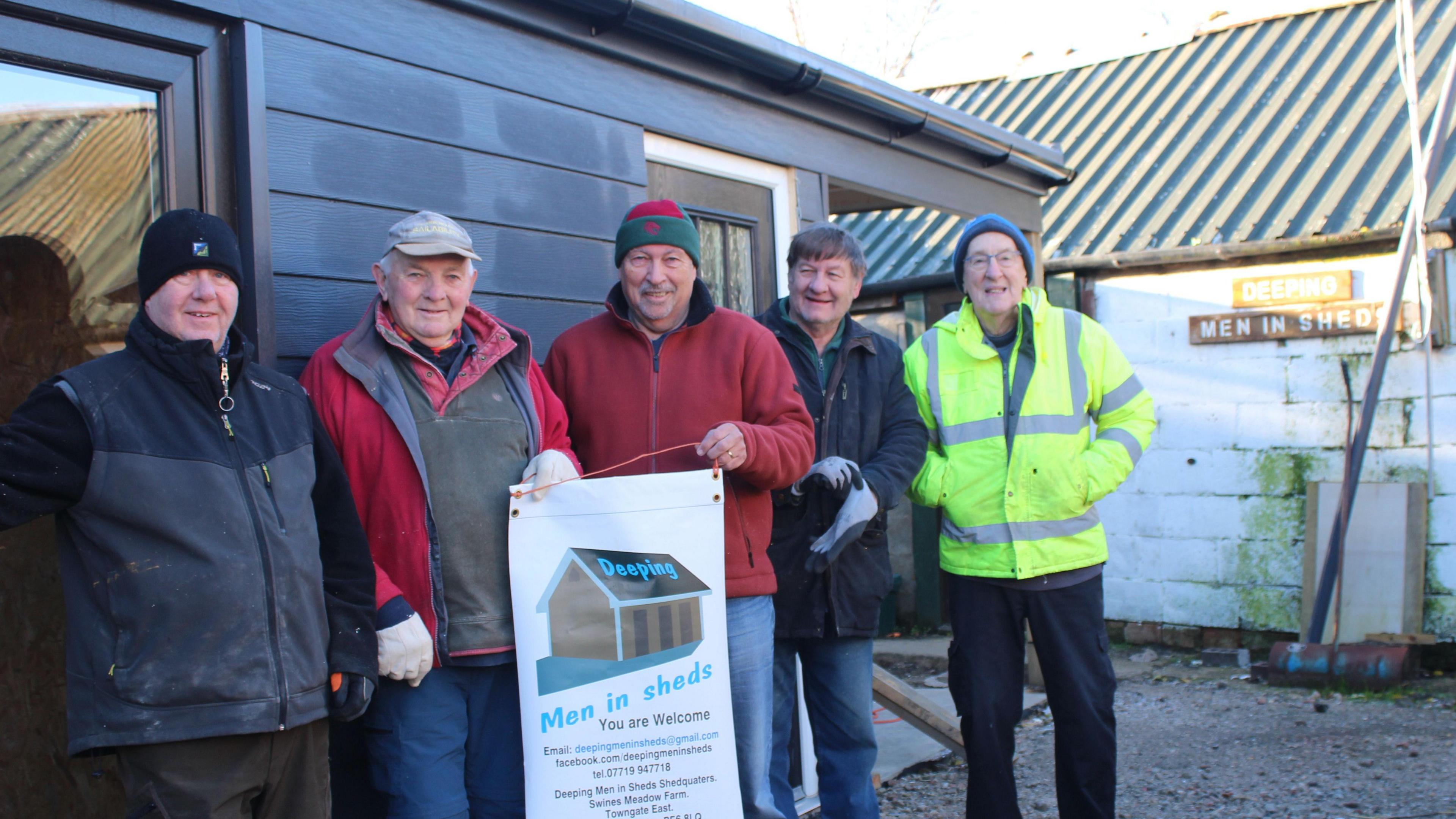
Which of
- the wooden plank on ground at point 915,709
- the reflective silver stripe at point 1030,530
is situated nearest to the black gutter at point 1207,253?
the wooden plank on ground at point 915,709

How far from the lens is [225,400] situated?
6.20 feet

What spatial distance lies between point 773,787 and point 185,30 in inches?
94.8

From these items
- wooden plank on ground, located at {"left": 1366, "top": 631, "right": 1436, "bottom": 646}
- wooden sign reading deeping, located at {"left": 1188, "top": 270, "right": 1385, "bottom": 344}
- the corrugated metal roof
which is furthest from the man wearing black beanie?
the corrugated metal roof

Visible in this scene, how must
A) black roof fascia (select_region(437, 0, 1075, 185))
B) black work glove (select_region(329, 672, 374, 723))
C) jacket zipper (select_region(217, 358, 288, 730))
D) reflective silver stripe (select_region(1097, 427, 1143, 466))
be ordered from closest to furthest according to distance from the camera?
jacket zipper (select_region(217, 358, 288, 730))
black work glove (select_region(329, 672, 374, 723))
reflective silver stripe (select_region(1097, 427, 1143, 466))
black roof fascia (select_region(437, 0, 1075, 185))

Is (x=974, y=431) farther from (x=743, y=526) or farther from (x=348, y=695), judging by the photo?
(x=348, y=695)

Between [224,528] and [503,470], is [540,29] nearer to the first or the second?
[503,470]

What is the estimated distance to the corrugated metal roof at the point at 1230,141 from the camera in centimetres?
687

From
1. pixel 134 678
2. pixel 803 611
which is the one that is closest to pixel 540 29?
pixel 803 611

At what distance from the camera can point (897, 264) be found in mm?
8453

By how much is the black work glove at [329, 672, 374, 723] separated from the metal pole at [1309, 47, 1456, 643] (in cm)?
554

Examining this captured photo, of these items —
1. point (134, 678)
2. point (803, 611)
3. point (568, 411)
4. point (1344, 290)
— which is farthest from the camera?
point (1344, 290)

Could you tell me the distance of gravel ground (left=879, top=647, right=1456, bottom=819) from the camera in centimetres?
402

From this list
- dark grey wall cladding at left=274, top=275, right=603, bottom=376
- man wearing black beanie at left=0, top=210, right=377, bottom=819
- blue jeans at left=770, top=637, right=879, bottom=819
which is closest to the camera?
man wearing black beanie at left=0, top=210, right=377, bottom=819

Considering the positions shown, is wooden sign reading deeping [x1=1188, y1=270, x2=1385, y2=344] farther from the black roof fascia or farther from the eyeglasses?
the eyeglasses
